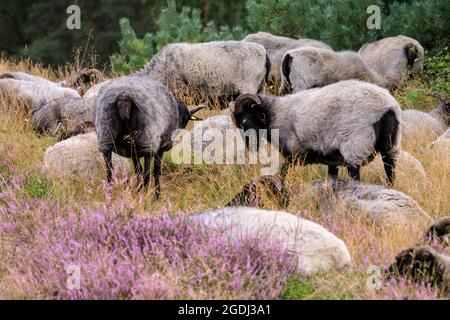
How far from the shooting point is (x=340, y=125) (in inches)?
345

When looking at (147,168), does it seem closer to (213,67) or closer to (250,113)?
(250,113)

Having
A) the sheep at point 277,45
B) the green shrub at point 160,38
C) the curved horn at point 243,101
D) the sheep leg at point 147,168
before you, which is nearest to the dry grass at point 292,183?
the sheep leg at point 147,168

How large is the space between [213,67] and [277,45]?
7.17ft

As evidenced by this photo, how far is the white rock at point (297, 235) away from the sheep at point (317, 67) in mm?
6146

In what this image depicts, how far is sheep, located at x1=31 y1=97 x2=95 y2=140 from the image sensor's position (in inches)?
465

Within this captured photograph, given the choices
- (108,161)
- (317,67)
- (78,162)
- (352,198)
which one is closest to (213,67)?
(317,67)

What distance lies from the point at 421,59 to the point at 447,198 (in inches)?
238

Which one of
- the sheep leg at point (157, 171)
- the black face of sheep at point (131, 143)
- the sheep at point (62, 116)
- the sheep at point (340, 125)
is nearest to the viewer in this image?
the black face of sheep at point (131, 143)

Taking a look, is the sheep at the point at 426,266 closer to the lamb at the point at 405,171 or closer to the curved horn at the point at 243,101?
the lamb at the point at 405,171

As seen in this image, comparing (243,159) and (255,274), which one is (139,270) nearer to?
(255,274)

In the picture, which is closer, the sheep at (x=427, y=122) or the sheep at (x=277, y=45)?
the sheep at (x=427, y=122)

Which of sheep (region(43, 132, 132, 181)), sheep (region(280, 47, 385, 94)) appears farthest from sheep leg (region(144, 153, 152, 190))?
sheep (region(280, 47, 385, 94))

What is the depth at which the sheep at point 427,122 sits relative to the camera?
38.0 ft

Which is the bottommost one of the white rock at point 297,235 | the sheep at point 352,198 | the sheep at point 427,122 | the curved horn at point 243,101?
the sheep at point 427,122
